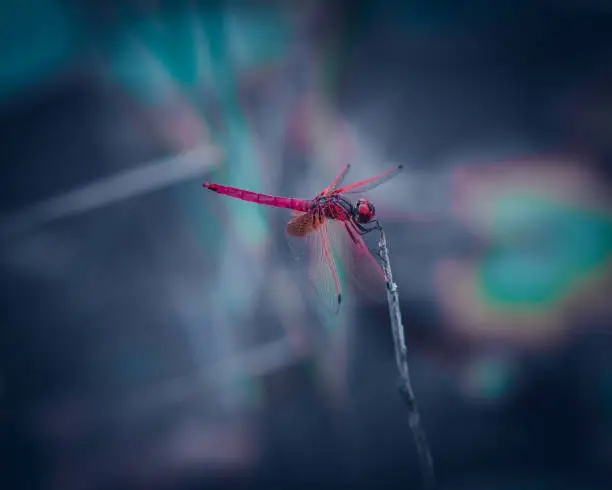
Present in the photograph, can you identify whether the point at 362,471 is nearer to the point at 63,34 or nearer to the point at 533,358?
the point at 533,358

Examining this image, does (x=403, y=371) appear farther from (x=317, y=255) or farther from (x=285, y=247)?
(x=285, y=247)

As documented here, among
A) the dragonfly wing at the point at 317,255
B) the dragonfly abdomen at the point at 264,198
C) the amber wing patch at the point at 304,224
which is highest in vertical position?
the dragonfly abdomen at the point at 264,198

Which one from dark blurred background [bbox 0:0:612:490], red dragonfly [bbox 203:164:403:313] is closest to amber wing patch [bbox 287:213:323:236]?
red dragonfly [bbox 203:164:403:313]

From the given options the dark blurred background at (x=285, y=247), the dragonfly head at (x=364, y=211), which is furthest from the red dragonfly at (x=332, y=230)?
the dark blurred background at (x=285, y=247)

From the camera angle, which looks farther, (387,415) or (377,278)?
(387,415)

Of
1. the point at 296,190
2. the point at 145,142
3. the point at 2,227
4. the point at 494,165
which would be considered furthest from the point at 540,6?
the point at 2,227

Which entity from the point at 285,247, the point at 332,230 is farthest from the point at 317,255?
the point at 285,247

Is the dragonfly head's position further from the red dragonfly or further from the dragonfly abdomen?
the dragonfly abdomen

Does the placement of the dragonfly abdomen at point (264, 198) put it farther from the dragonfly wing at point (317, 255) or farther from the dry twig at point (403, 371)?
the dry twig at point (403, 371)
